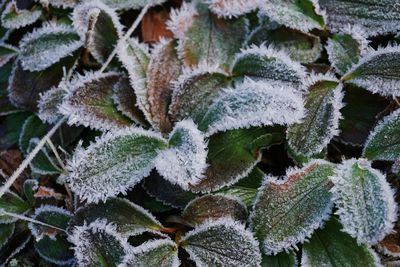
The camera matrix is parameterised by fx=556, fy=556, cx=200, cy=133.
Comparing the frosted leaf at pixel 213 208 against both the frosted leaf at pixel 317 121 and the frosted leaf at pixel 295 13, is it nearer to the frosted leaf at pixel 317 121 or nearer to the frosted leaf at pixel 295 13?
the frosted leaf at pixel 317 121

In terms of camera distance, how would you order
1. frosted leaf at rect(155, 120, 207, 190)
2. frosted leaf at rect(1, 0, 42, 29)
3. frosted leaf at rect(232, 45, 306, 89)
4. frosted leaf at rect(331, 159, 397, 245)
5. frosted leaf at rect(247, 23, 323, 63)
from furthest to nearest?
frosted leaf at rect(1, 0, 42, 29), frosted leaf at rect(247, 23, 323, 63), frosted leaf at rect(232, 45, 306, 89), frosted leaf at rect(155, 120, 207, 190), frosted leaf at rect(331, 159, 397, 245)

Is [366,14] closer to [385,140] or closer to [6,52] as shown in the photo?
[385,140]

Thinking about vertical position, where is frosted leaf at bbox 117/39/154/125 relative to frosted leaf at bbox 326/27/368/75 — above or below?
below

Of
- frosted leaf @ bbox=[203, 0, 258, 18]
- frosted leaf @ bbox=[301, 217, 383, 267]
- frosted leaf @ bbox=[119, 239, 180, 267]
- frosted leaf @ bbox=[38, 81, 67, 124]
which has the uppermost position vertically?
frosted leaf @ bbox=[203, 0, 258, 18]

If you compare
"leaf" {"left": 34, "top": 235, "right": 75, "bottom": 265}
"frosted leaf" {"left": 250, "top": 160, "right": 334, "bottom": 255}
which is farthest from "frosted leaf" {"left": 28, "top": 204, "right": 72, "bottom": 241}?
"frosted leaf" {"left": 250, "top": 160, "right": 334, "bottom": 255}

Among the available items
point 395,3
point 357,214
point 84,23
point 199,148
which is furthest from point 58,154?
point 395,3

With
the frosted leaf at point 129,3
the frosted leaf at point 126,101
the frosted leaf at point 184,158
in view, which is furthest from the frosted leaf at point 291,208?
the frosted leaf at point 129,3

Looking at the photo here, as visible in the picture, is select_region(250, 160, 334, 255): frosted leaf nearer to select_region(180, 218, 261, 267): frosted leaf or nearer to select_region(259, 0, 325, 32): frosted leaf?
select_region(180, 218, 261, 267): frosted leaf

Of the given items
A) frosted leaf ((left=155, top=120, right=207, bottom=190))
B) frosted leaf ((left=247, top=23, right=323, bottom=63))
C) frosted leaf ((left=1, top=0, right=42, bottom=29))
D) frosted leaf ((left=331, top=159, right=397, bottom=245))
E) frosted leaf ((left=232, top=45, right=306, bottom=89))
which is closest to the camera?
frosted leaf ((left=331, top=159, right=397, bottom=245))

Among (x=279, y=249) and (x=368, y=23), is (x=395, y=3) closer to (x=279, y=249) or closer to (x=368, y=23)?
(x=368, y=23)
